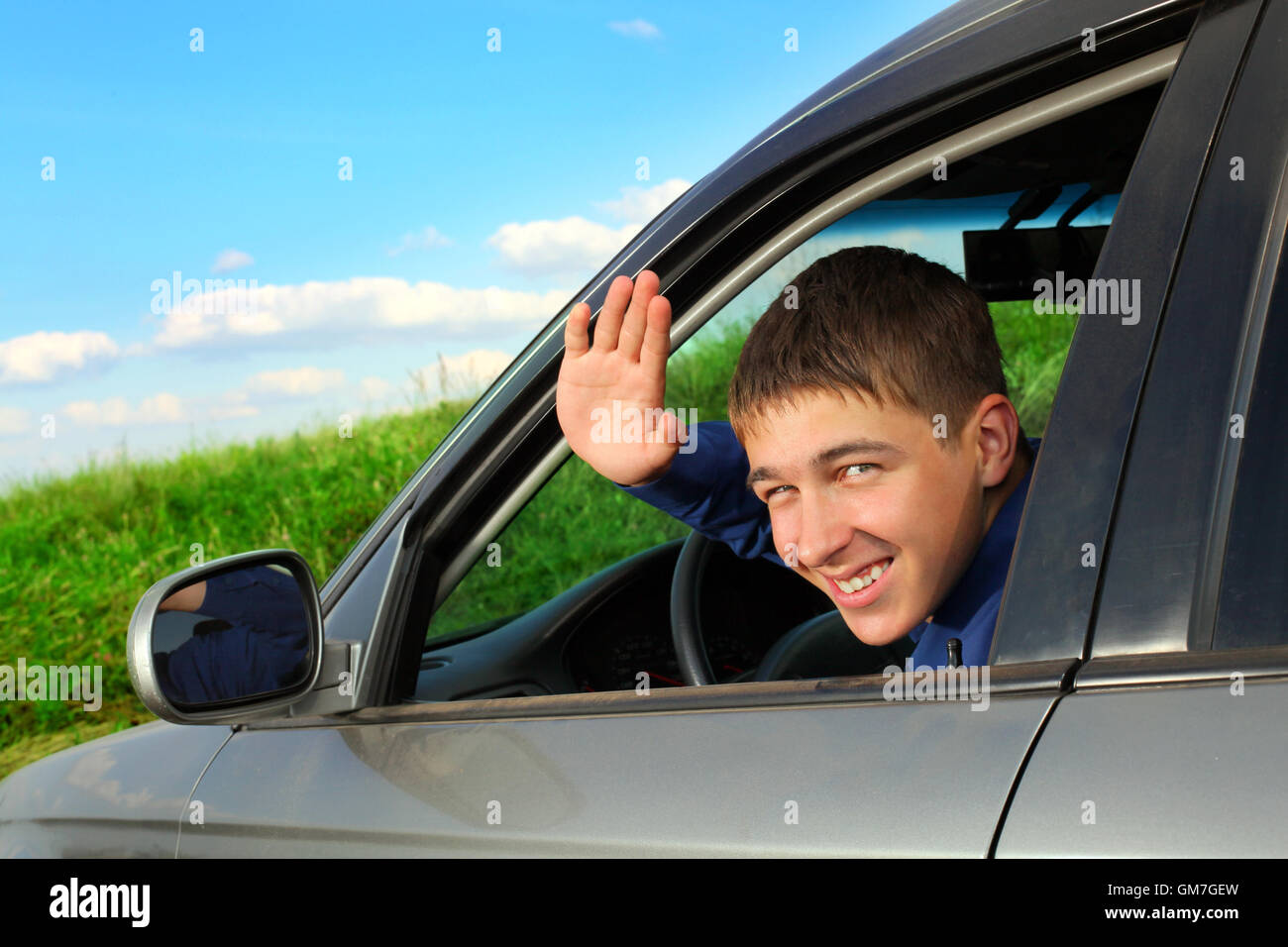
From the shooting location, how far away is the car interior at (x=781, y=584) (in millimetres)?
1991

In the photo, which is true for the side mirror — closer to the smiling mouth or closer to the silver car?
the silver car

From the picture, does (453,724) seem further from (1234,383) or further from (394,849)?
(1234,383)

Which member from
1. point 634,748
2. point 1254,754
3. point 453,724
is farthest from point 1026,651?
point 453,724

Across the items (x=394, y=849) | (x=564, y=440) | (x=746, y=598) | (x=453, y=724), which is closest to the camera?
(x=394, y=849)

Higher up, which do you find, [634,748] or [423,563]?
[423,563]

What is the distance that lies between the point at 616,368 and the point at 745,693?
0.47m

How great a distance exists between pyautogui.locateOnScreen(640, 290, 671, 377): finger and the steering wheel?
2.46 feet

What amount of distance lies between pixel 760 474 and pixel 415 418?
9.07m

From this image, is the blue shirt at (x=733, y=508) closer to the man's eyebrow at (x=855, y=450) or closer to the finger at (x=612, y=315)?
the man's eyebrow at (x=855, y=450)

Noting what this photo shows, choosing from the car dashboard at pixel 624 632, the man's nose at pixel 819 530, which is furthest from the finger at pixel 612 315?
the car dashboard at pixel 624 632

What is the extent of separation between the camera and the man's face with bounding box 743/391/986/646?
150cm

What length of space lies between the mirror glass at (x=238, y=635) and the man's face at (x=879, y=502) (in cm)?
70
